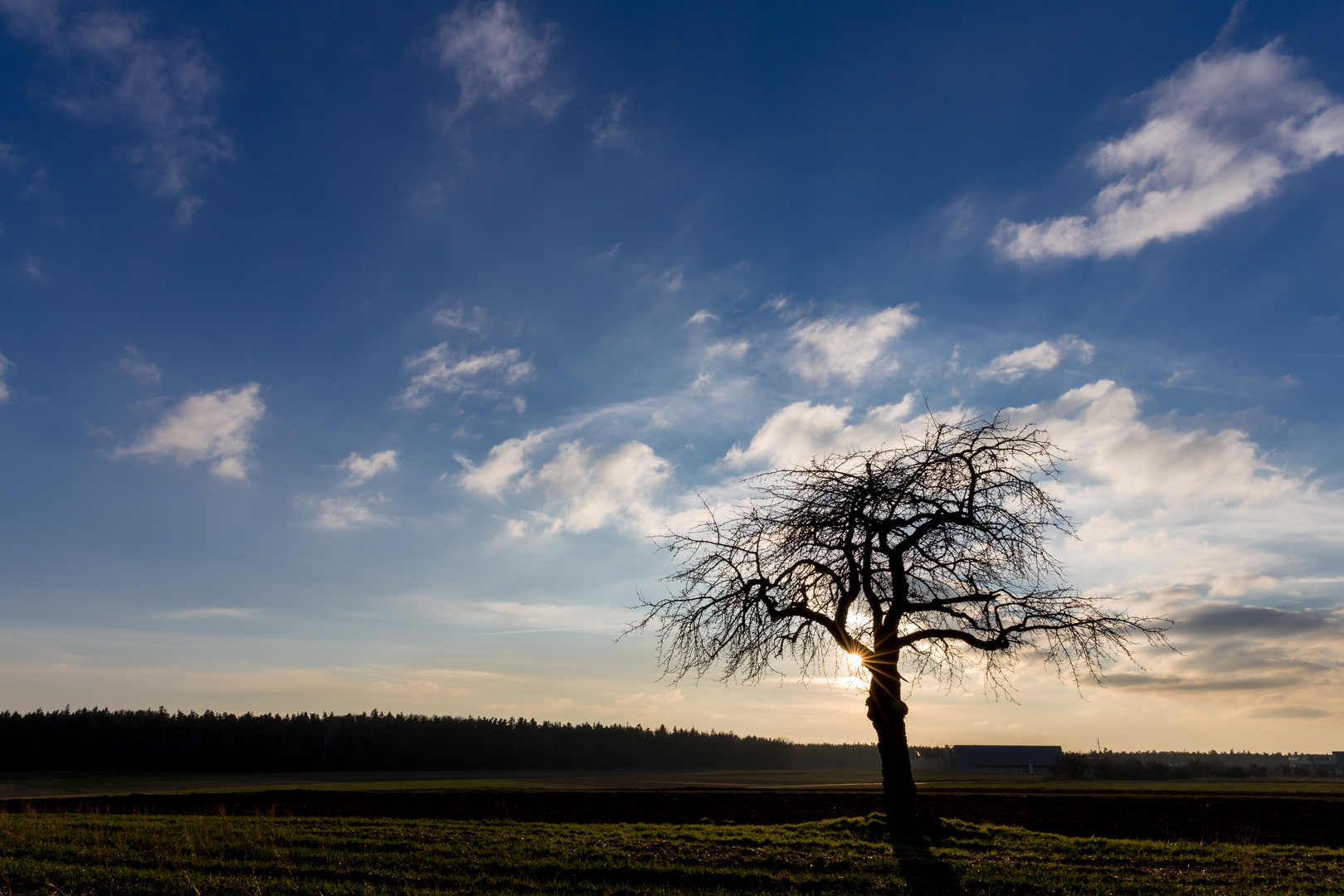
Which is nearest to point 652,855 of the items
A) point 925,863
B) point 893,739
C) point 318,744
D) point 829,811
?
point 925,863

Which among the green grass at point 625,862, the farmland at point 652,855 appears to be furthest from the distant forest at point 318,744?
the green grass at point 625,862

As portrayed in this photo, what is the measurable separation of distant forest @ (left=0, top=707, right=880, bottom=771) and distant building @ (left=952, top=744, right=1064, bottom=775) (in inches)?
2190

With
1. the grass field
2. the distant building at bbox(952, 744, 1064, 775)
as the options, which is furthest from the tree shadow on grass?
the distant building at bbox(952, 744, 1064, 775)

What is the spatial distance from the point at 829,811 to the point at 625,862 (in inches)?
570

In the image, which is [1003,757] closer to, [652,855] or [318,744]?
[318,744]

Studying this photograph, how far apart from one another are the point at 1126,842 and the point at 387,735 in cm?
13377

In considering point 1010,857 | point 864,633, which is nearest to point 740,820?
point 864,633

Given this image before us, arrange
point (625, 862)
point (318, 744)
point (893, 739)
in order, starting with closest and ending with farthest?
point (625, 862), point (893, 739), point (318, 744)

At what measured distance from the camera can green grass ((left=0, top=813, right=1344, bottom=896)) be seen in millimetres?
10500

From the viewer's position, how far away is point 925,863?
493 inches

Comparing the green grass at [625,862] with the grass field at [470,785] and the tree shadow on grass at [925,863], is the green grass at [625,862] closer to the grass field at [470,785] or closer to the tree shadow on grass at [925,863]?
the tree shadow on grass at [925,863]

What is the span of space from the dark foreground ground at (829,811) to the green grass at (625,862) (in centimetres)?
392

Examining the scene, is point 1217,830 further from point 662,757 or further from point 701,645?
point 662,757

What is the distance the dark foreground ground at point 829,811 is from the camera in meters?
19.6
